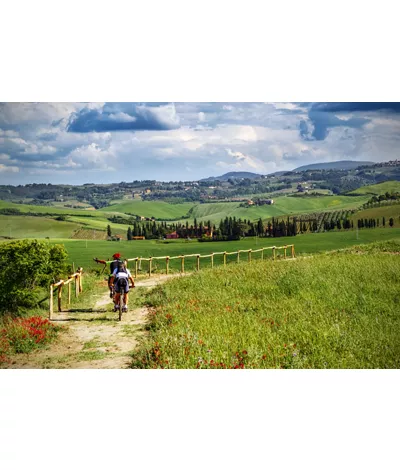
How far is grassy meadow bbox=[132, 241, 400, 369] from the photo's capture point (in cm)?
610

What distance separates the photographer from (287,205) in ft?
26.2

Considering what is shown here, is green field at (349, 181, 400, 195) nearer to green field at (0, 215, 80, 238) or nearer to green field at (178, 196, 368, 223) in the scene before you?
green field at (178, 196, 368, 223)

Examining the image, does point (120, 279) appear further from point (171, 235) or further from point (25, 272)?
point (25, 272)

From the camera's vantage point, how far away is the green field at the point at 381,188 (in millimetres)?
7445

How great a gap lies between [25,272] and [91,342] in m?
1.60

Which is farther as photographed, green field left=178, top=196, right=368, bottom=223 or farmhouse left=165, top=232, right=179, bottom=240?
farmhouse left=165, top=232, right=179, bottom=240

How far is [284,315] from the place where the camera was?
7.02 metres

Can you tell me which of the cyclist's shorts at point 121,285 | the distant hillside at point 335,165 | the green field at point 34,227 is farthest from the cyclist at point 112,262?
the distant hillside at point 335,165

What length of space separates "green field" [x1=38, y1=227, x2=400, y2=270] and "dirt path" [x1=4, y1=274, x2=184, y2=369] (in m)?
0.62

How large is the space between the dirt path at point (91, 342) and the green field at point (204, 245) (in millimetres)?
617

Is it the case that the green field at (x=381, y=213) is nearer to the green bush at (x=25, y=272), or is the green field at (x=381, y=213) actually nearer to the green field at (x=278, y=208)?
the green field at (x=278, y=208)

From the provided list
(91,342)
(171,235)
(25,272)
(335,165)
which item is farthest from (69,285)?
(335,165)

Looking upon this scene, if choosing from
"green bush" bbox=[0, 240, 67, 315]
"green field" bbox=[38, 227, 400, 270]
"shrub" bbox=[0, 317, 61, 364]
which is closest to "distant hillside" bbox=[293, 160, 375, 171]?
"green field" bbox=[38, 227, 400, 270]
